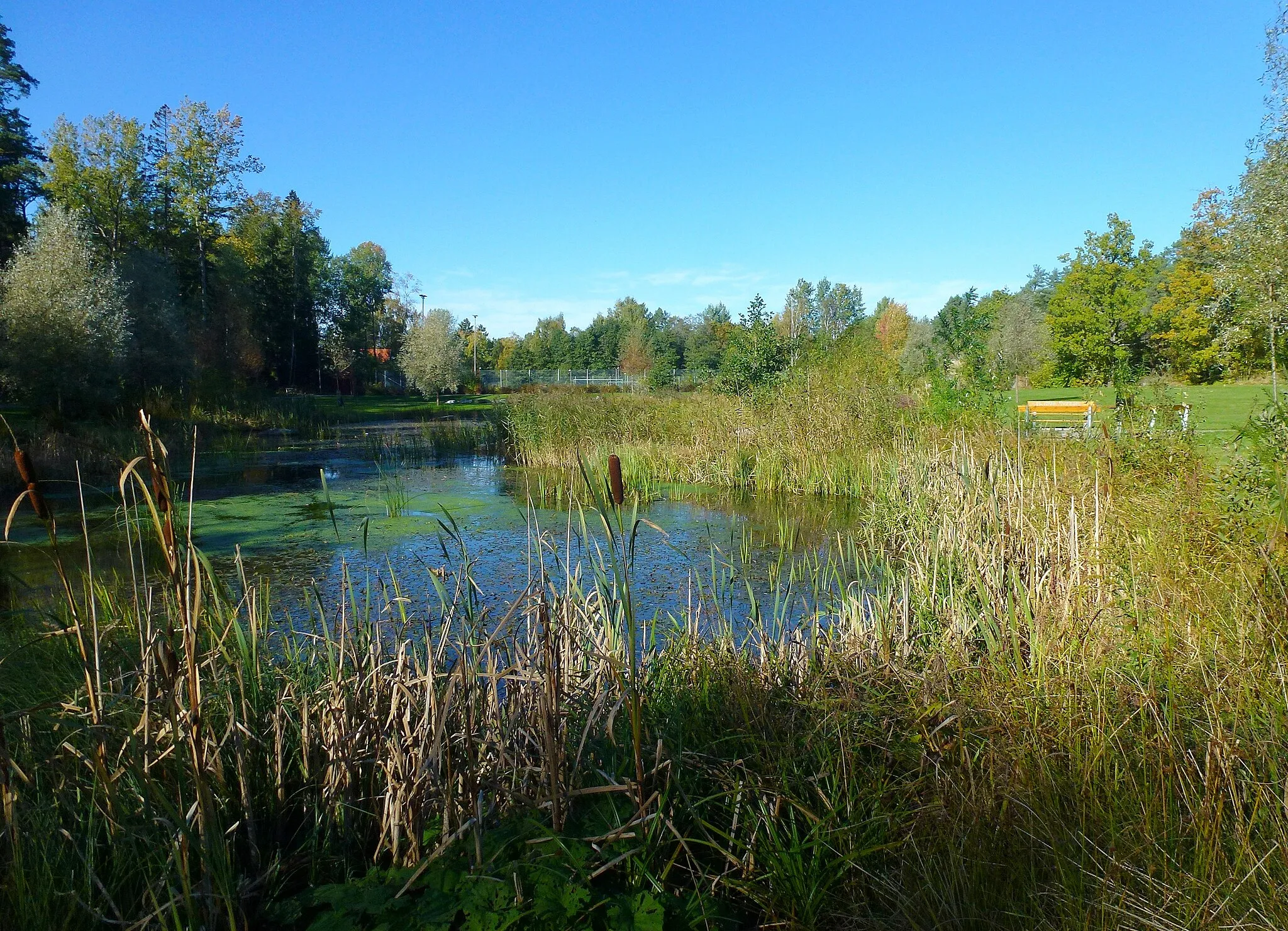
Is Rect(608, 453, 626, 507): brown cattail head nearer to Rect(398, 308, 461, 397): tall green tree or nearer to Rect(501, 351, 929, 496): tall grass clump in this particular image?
Rect(501, 351, 929, 496): tall grass clump

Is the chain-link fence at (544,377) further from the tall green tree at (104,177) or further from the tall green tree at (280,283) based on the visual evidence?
the tall green tree at (104,177)

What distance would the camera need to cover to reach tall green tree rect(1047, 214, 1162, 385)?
31516mm

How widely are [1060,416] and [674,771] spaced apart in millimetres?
9683

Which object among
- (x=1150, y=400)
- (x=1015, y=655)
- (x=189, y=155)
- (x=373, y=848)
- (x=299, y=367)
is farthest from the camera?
(x=299, y=367)

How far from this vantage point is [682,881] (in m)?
2.13

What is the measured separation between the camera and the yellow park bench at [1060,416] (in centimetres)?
731

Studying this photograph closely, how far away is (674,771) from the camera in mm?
2334

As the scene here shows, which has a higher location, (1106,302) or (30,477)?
(1106,302)

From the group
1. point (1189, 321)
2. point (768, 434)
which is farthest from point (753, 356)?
point (1189, 321)

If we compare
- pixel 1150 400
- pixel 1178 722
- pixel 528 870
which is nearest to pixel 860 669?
pixel 1178 722

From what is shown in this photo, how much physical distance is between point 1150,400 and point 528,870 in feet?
21.8

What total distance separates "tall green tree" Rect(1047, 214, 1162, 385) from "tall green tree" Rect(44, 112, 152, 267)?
37214 mm

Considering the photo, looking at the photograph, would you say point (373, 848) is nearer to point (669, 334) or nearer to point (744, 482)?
point (744, 482)

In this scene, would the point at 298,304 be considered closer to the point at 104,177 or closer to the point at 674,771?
the point at 104,177
